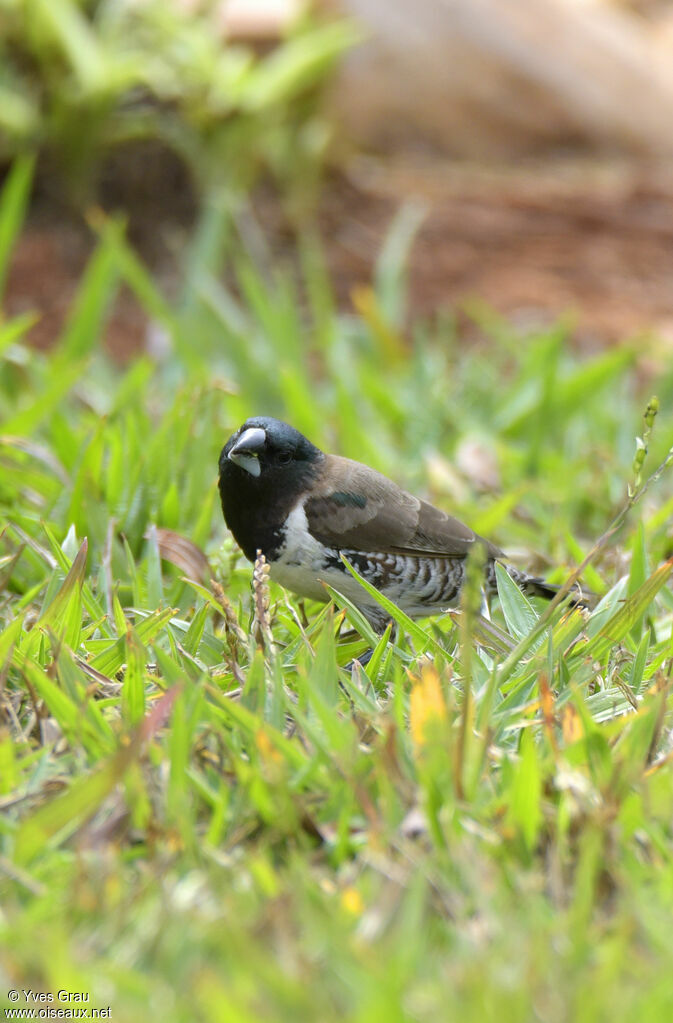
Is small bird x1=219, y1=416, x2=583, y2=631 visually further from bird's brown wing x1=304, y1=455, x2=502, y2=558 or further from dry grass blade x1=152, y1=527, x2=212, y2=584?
dry grass blade x1=152, y1=527, x2=212, y2=584

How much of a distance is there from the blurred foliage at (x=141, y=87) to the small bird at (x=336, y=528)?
3.28 metres

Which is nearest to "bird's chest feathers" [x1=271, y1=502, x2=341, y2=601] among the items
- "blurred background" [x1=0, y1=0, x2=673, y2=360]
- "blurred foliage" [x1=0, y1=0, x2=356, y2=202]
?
"blurred background" [x1=0, y1=0, x2=673, y2=360]

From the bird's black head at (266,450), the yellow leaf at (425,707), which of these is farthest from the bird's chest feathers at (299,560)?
the yellow leaf at (425,707)

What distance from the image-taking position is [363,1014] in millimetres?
1607

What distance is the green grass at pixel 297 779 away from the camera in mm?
1793

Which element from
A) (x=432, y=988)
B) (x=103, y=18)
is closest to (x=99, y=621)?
(x=432, y=988)

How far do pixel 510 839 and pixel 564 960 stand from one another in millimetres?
303

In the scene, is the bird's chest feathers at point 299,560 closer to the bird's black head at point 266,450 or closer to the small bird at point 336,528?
the small bird at point 336,528

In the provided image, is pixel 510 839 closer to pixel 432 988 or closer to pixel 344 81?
pixel 432 988

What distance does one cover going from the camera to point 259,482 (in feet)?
10.2

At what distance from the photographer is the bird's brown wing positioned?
124 inches

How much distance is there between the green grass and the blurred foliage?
8.43 ft

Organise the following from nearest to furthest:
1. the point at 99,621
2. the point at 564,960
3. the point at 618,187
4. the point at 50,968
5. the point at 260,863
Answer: the point at 50,968 → the point at 564,960 → the point at 260,863 → the point at 99,621 → the point at 618,187

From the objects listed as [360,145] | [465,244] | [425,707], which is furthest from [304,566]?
[360,145]
